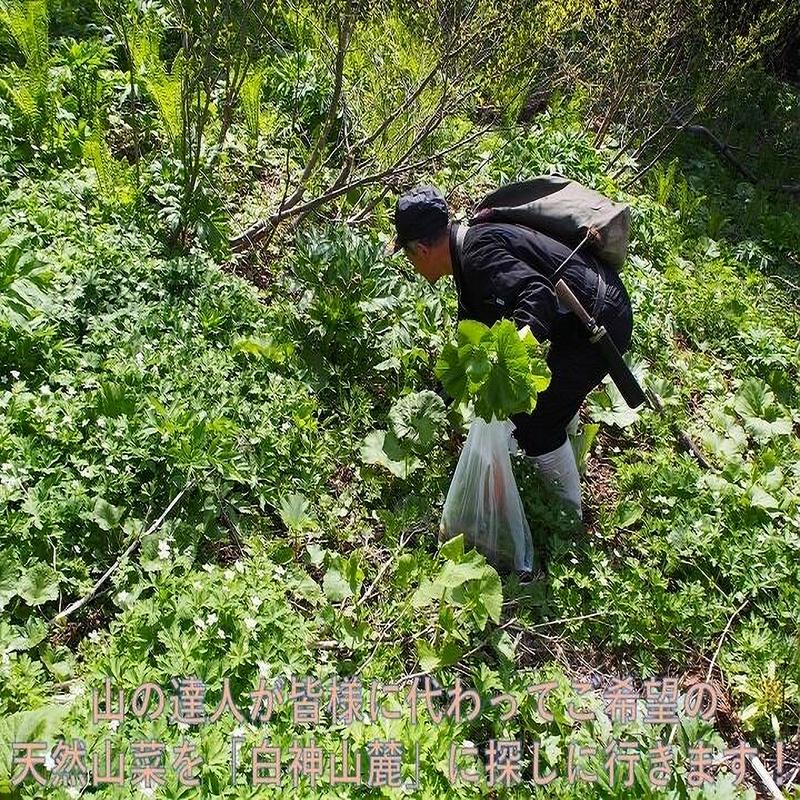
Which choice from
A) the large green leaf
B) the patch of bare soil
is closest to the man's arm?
the patch of bare soil

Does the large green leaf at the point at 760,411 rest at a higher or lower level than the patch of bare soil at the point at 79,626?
higher

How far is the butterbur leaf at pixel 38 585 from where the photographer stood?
2635 mm

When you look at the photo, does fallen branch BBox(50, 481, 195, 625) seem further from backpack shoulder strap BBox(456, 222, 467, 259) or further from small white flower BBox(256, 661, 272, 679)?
backpack shoulder strap BBox(456, 222, 467, 259)

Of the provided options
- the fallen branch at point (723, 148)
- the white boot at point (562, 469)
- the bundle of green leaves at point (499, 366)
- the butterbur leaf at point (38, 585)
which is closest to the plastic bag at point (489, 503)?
the white boot at point (562, 469)

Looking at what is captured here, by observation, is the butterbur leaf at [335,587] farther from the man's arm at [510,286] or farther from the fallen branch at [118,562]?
the man's arm at [510,286]

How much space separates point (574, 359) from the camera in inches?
126

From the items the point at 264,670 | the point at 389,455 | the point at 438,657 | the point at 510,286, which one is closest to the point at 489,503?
the point at 389,455

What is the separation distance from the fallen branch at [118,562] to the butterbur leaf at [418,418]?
3.42 feet

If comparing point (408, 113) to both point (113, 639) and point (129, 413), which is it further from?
point (113, 639)

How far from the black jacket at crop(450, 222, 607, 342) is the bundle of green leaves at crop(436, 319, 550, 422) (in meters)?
0.18

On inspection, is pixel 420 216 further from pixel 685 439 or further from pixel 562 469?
pixel 685 439

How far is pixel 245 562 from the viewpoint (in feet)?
9.73

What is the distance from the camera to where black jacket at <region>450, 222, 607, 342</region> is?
2.87 metres

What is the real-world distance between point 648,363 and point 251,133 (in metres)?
3.13
